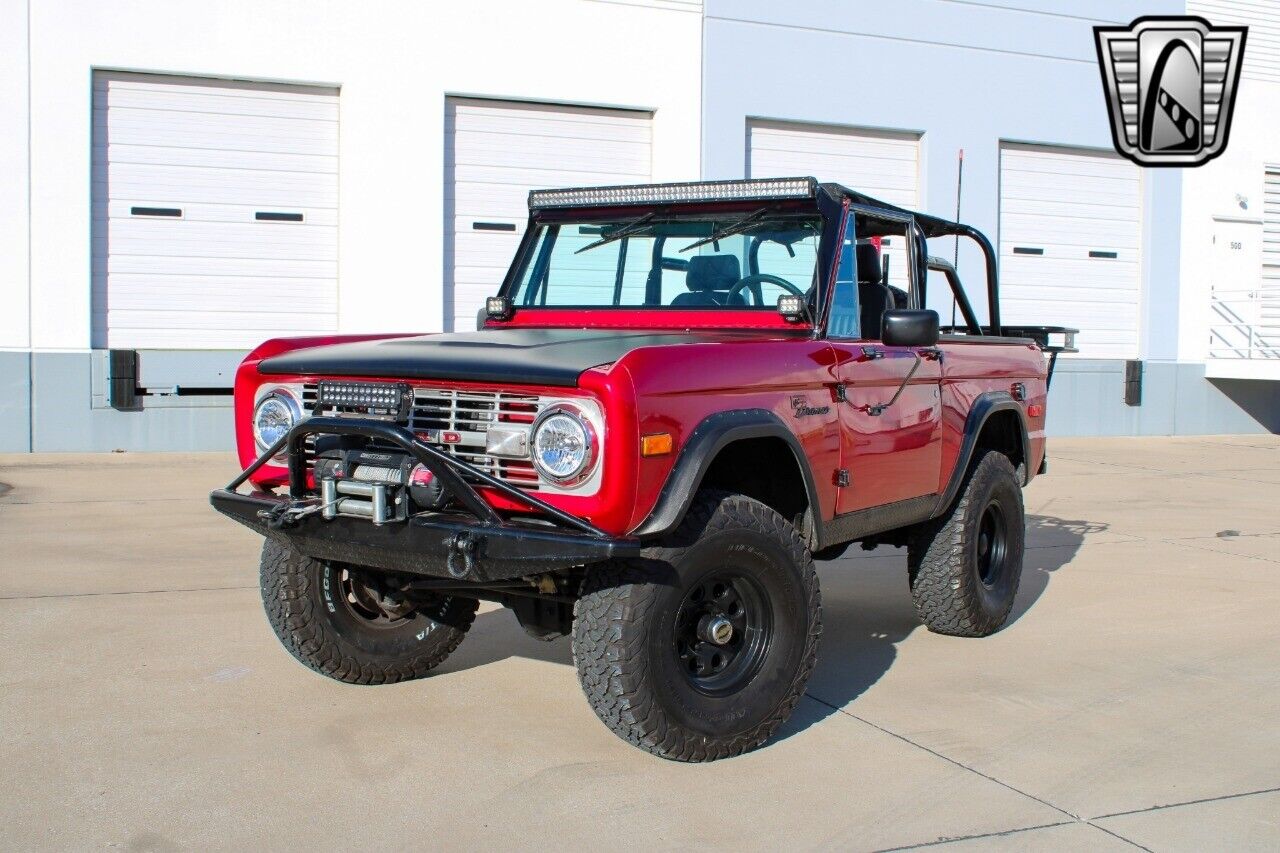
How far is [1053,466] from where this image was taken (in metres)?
14.2

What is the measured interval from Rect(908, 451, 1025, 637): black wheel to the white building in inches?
373

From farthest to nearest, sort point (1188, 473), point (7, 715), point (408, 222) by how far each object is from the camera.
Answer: point (408, 222) < point (1188, 473) < point (7, 715)

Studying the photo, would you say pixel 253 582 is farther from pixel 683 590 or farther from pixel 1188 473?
pixel 1188 473

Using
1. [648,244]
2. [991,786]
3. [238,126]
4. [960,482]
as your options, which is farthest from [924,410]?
[238,126]

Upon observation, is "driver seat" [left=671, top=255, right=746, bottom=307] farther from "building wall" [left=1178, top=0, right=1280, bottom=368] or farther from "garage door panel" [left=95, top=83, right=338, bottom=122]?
"building wall" [left=1178, top=0, right=1280, bottom=368]

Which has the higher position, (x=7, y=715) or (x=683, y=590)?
(x=683, y=590)

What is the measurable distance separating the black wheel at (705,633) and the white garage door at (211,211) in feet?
36.1

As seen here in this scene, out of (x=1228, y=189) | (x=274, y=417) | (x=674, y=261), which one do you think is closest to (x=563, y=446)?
(x=274, y=417)

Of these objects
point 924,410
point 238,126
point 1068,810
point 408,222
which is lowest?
point 1068,810

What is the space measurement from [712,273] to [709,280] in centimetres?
3

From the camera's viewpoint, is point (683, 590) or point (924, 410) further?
point (924, 410)

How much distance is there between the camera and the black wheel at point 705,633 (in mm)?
3982

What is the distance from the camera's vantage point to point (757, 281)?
17.5 feet

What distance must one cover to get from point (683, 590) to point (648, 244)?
199 centimetres
